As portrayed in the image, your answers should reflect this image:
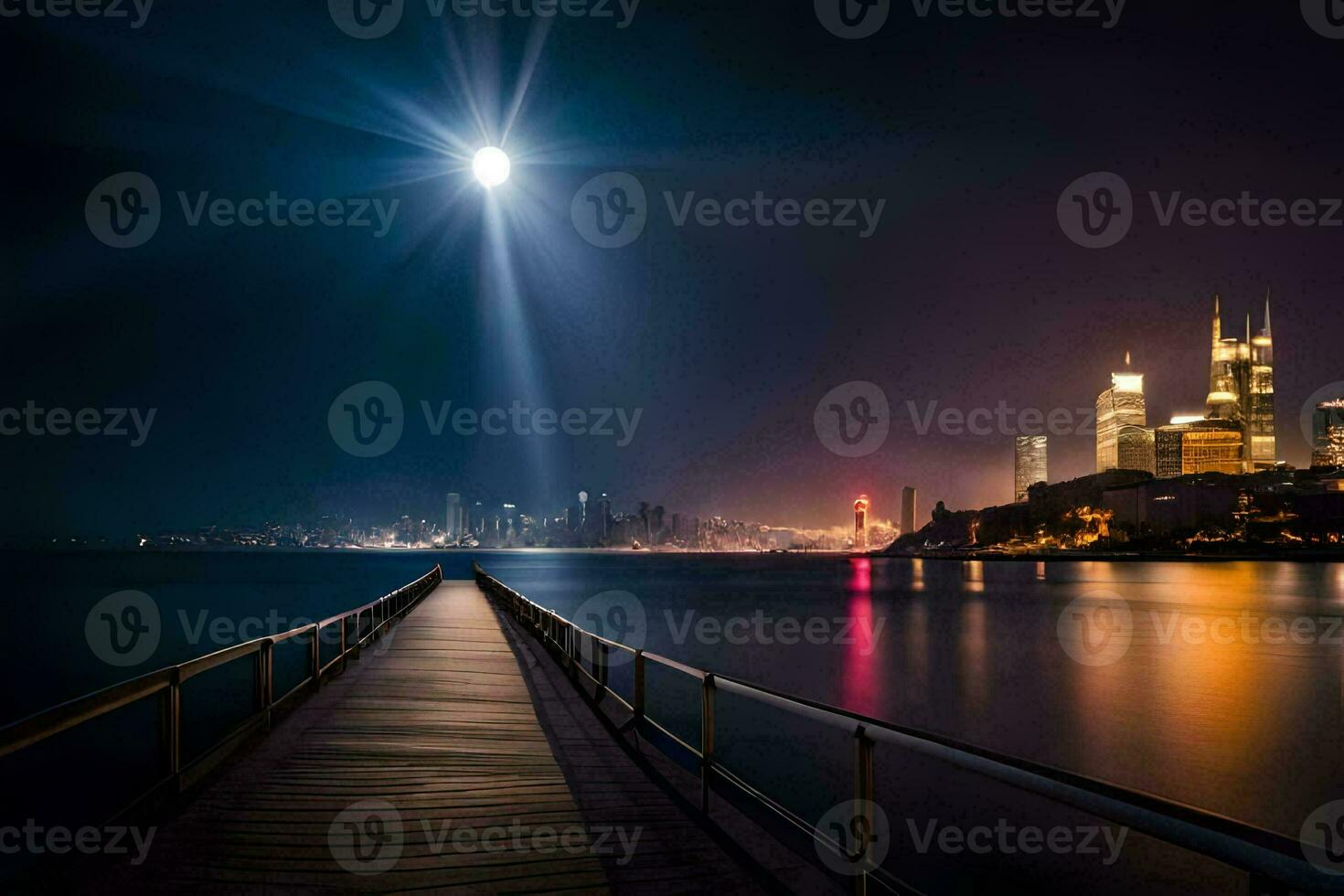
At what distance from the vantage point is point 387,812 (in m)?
5.75

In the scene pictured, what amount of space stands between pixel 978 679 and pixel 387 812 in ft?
96.9

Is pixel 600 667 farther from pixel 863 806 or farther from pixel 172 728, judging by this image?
pixel 863 806

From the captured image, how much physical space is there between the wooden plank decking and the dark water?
7827 mm

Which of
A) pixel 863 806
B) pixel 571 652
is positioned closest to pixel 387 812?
pixel 863 806

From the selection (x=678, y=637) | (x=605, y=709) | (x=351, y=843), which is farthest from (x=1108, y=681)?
(x=351, y=843)

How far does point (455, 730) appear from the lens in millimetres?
8609

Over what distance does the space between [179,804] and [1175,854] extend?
14.0 m

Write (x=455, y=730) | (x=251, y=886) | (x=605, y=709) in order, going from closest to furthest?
(x=251, y=886) < (x=455, y=730) < (x=605, y=709)

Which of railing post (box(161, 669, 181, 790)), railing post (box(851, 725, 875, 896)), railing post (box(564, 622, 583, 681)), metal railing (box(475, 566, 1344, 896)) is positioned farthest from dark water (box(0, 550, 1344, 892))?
railing post (box(161, 669, 181, 790))

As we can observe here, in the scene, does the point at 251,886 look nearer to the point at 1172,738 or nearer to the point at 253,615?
the point at 1172,738

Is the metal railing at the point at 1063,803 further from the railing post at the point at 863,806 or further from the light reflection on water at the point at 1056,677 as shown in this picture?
the light reflection on water at the point at 1056,677

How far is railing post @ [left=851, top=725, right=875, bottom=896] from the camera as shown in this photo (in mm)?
3951

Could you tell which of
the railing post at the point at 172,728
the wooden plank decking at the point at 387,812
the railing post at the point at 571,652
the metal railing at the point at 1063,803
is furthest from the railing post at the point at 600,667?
the railing post at the point at 172,728

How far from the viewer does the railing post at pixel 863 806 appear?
3.95 meters
